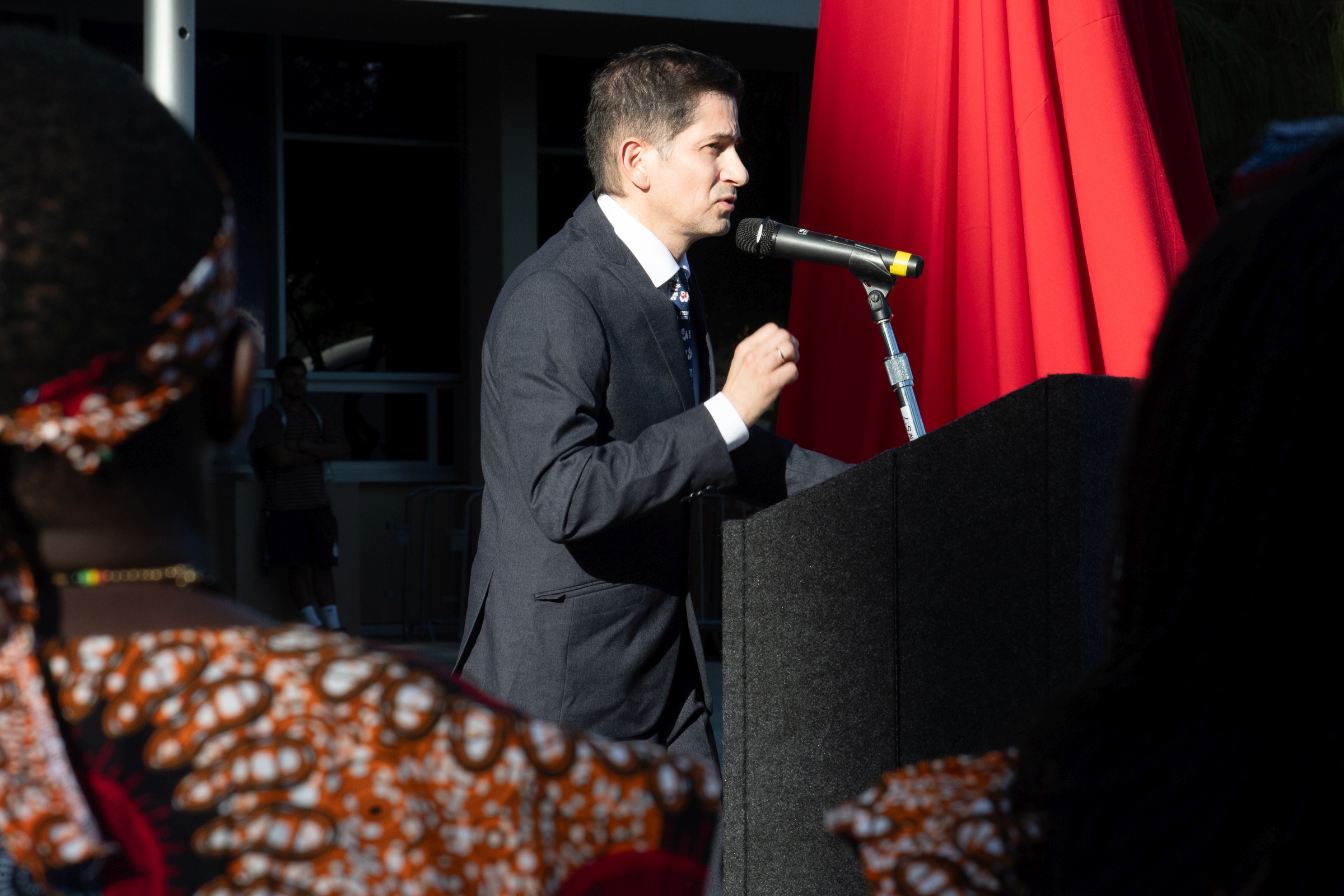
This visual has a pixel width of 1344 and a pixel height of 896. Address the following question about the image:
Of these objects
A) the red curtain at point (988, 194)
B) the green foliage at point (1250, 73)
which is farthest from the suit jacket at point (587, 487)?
the green foliage at point (1250, 73)

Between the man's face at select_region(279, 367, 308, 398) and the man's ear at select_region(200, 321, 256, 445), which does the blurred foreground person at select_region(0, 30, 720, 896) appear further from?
the man's face at select_region(279, 367, 308, 398)

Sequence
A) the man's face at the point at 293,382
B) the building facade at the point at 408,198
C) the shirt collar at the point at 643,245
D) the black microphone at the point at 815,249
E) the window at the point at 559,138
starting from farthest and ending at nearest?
the window at the point at 559,138
the building facade at the point at 408,198
the man's face at the point at 293,382
the shirt collar at the point at 643,245
the black microphone at the point at 815,249

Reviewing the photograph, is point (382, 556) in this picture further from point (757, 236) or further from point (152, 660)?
point (152, 660)

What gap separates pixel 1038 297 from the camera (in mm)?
2604

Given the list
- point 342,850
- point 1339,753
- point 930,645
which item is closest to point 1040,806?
point 1339,753

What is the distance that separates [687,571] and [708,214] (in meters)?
0.70

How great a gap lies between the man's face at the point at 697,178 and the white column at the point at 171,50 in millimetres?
890

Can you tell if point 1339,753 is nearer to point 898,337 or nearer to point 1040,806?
point 1040,806

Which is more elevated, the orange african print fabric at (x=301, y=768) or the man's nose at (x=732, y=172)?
the man's nose at (x=732, y=172)

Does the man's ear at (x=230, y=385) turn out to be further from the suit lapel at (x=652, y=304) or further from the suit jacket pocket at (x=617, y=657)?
the suit lapel at (x=652, y=304)

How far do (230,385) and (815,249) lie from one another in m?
1.75

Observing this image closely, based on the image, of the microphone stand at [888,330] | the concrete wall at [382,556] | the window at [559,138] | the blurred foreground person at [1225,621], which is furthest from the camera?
the window at [559,138]

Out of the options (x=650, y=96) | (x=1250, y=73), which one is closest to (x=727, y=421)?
(x=650, y=96)

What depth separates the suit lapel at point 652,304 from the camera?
252 cm
